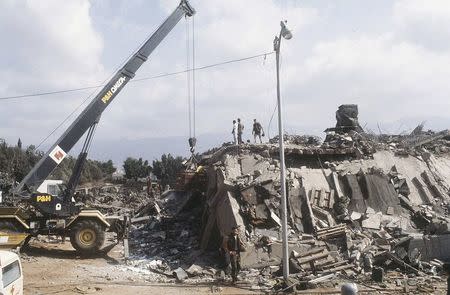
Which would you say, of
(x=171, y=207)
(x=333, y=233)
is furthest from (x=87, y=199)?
(x=333, y=233)

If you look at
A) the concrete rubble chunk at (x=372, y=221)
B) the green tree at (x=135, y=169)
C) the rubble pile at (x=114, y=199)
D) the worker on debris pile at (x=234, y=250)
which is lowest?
the worker on debris pile at (x=234, y=250)

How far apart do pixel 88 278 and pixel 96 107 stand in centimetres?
672

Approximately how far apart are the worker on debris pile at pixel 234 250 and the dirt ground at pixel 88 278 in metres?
0.59

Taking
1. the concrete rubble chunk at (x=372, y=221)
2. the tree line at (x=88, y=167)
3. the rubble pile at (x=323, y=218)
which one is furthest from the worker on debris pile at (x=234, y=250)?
the tree line at (x=88, y=167)

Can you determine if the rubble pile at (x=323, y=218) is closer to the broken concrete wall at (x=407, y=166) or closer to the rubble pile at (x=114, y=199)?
the broken concrete wall at (x=407, y=166)

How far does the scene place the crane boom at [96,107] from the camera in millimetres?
15945

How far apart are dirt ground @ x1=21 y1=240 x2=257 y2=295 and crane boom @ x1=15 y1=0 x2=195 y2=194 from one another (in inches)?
107

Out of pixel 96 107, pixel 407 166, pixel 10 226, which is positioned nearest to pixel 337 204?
pixel 407 166

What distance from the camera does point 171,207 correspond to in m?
24.4

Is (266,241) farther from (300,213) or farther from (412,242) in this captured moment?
(412,242)

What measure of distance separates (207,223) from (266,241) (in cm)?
350

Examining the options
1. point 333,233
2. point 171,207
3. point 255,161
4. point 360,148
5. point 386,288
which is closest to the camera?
point 386,288

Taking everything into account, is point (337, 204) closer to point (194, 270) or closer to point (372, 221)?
point (372, 221)

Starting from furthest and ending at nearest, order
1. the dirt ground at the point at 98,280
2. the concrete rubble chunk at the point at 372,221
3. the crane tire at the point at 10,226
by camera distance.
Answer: the concrete rubble chunk at the point at 372,221
the crane tire at the point at 10,226
the dirt ground at the point at 98,280
